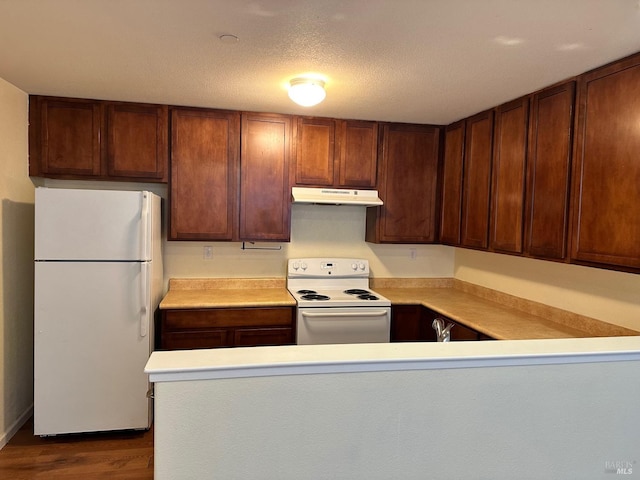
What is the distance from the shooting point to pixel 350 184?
3.40 metres

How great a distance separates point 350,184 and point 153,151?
155cm

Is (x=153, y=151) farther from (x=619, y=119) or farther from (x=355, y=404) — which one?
(x=619, y=119)

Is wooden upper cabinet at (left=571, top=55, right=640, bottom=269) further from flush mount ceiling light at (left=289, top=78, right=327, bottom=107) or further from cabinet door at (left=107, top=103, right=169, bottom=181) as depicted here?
cabinet door at (left=107, top=103, right=169, bottom=181)

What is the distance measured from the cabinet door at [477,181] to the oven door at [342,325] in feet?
2.86

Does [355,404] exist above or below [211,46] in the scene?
below

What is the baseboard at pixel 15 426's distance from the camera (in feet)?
8.62

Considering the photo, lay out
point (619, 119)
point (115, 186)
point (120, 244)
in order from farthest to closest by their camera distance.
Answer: point (115, 186)
point (120, 244)
point (619, 119)

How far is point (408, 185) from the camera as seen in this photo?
3516mm

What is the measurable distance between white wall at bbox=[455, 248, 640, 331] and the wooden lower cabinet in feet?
5.55

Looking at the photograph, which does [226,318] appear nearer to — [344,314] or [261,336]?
[261,336]

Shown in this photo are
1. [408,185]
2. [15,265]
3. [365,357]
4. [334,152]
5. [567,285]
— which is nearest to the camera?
[365,357]

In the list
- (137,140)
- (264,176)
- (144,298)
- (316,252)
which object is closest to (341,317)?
(316,252)

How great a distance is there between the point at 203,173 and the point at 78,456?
2055mm

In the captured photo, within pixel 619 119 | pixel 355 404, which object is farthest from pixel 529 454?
pixel 619 119
